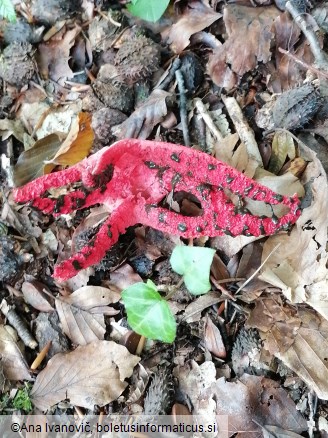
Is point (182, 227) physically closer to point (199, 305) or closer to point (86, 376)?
point (199, 305)

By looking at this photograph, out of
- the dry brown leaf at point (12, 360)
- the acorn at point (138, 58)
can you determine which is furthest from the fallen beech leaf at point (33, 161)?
the dry brown leaf at point (12, 360)

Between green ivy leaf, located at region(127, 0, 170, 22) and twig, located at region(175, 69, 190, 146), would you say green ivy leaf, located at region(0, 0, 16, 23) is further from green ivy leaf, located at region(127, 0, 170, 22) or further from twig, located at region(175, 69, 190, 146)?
twig, located at region(175, 69, 190, 146)

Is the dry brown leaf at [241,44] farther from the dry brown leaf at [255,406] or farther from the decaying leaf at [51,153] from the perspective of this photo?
the dry brown leaf at [255,406]

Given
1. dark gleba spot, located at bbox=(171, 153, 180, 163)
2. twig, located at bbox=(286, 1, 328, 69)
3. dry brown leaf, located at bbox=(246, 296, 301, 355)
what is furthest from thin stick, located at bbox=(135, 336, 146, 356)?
twig, located at bbox=(286, 1, 328, 69)

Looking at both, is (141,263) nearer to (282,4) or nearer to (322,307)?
(322,307)

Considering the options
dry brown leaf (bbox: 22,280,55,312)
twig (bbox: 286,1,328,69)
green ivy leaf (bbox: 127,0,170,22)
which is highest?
green ivy leaf (bbox: 127,0,170,22)

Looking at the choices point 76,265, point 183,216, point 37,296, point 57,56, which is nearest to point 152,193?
point 183,216
